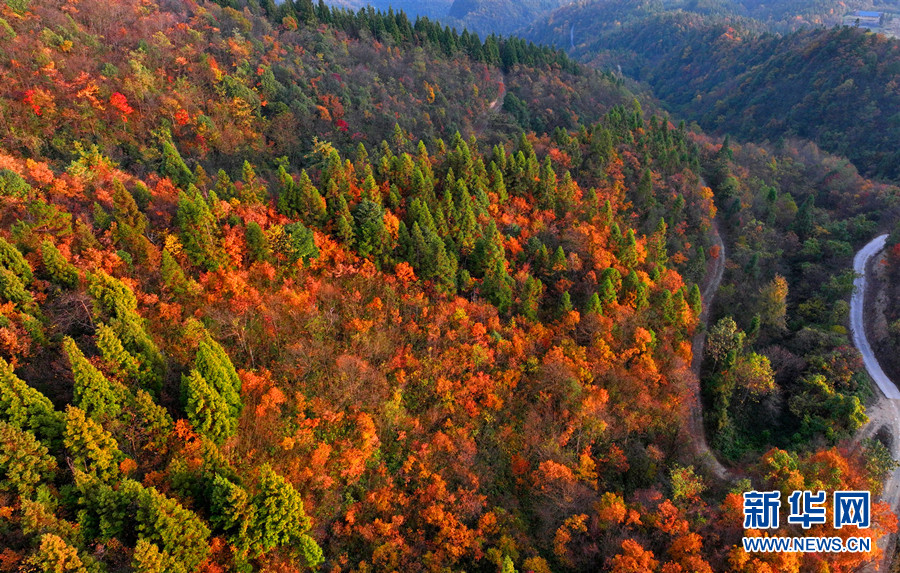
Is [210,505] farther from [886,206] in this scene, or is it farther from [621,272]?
[886,206]

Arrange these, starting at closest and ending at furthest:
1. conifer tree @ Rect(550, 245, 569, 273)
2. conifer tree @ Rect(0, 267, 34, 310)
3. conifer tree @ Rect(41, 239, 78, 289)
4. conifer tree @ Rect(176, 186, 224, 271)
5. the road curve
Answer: conifer tree @ Rect(0, 267, 34, 310), conifer tree @ Rect(41, 239, 78, 289), conifer tree @ Rect(176, 186, 224, 271), conifer tree @ Rect(550, 245, 569, 273), the road curve

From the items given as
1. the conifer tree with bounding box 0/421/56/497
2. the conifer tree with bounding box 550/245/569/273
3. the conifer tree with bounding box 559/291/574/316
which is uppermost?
the conifer tree with bounding box 550/245/569/273

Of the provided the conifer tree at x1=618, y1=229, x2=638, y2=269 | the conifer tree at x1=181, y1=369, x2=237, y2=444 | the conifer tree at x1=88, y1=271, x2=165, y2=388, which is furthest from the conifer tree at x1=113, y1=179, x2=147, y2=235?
the conifer tree at x1=618, y1=229, x2=638, y2=269

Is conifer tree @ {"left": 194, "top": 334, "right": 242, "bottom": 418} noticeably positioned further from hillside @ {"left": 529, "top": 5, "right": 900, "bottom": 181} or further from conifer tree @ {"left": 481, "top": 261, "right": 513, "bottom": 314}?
hillside @ {"left": 529, "top": 5, "right": 900, "bottom": 181}

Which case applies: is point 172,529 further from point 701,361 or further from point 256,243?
point 701,361

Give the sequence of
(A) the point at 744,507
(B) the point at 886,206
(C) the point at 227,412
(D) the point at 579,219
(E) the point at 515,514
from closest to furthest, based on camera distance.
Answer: (C) the point at 227,412, (A) the point at 744,507, (E) the point at 515,514, (D) the point at 579,219, (B) the point at 886,206

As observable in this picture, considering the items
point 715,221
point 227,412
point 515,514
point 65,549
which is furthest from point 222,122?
point 715,221
